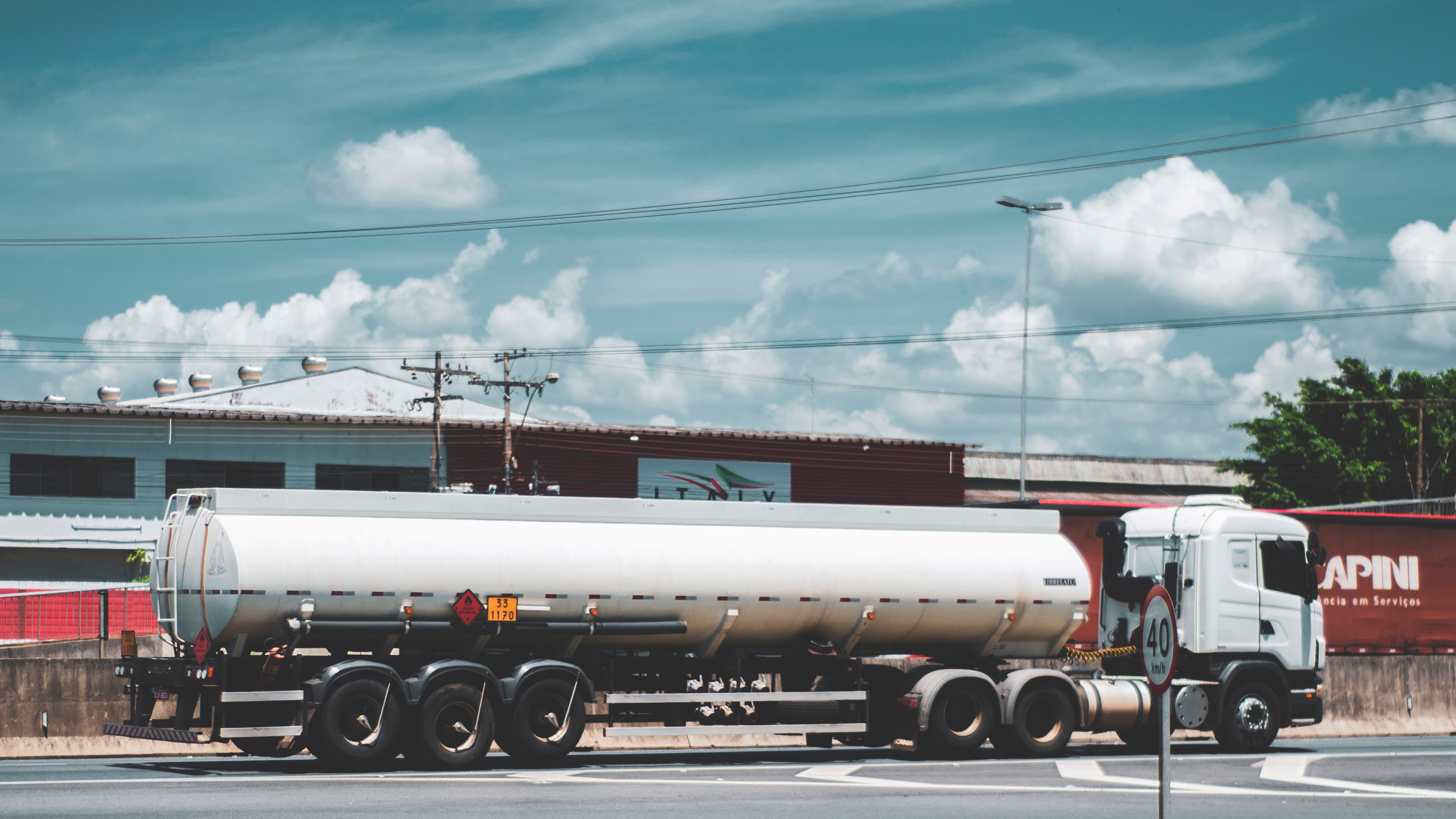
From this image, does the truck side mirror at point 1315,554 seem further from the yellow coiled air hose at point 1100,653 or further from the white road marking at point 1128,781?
the white road marking at point 1128,781

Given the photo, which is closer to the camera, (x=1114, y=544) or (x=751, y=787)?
(x=751, y=787)

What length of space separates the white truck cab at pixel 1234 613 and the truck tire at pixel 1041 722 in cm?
143

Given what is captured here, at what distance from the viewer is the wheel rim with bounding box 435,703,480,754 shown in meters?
16.7

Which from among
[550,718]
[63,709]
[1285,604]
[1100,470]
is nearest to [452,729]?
[550,718]

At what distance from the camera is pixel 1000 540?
19875mm

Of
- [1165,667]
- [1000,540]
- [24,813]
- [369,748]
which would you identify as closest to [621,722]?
[369,748]

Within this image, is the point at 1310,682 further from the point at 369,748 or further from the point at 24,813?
the point at 24,813

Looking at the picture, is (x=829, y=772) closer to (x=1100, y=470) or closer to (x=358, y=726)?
(x=358, y=726)

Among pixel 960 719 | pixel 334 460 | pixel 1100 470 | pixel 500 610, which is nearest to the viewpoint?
pixel 500 610

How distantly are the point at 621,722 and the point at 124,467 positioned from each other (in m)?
38.0

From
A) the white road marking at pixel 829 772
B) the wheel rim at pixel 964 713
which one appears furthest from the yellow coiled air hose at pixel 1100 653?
the white road marking at pixel 829 772

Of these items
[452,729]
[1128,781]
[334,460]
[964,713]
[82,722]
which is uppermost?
[334,460]

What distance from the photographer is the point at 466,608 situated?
16.9 metres

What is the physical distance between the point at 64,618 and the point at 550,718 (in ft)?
72.8
